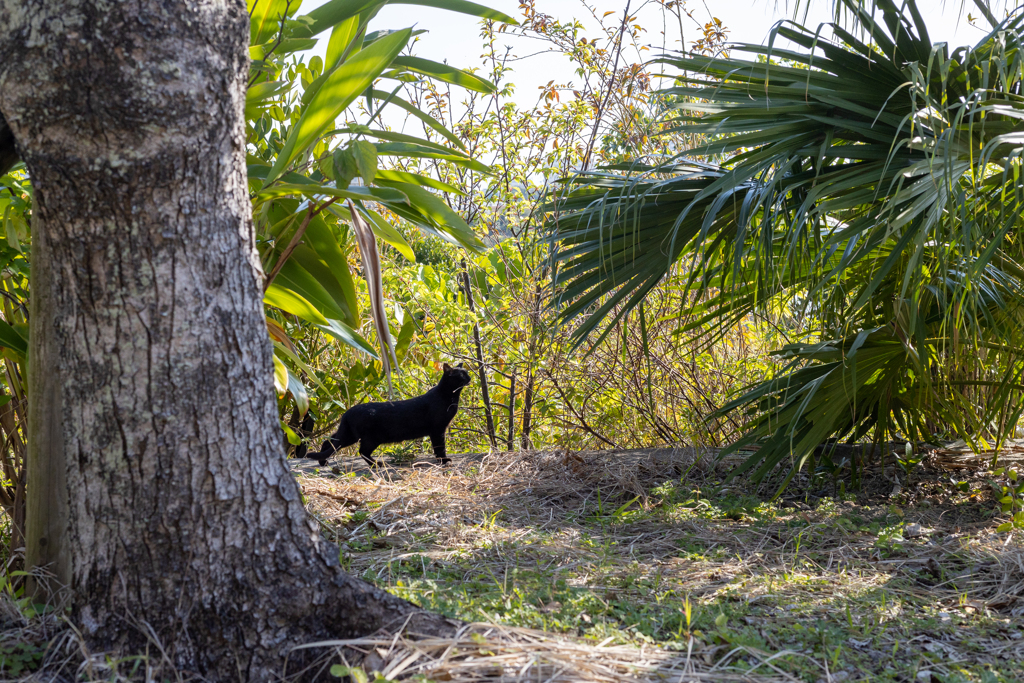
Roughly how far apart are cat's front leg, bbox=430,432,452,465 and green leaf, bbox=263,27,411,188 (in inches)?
88.6

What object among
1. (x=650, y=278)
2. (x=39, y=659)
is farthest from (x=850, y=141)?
(x=39, y=659)

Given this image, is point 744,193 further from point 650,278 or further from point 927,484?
point 927,484

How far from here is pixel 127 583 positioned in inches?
60.0

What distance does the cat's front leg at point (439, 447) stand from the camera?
396 cm

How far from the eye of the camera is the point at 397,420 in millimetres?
3811

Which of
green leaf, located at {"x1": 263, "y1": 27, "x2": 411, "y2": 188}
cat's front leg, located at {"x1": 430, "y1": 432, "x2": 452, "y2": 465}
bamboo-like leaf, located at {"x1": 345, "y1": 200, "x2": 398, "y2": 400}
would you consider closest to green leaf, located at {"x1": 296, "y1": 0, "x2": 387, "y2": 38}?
green leaf, located at {"x1": 263, "y1": 27, "x2": 411, "y2": 188}

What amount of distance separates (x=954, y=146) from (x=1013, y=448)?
2.07 m

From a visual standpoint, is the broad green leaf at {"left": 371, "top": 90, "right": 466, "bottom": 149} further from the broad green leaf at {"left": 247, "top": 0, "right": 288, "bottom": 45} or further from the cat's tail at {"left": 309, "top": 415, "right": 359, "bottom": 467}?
the cat's tail at {"left": 309, "top": 415, "right": 359, "bottom": 467}

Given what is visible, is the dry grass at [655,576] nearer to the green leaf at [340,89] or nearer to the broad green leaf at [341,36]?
the green leaf at [340,89]

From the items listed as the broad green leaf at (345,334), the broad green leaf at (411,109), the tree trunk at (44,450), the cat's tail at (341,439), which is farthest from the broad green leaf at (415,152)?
the cat's tail at (341,439)

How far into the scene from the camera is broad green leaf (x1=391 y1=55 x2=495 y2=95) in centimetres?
240

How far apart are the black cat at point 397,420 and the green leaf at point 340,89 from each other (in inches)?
80.3

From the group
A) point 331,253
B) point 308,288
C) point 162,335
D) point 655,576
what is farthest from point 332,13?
point 655,576

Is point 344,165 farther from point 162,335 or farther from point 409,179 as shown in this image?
point 162,335
